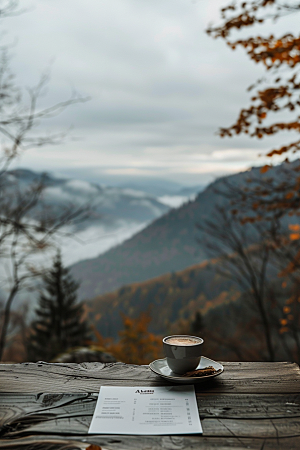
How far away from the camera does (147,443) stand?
0.84 m

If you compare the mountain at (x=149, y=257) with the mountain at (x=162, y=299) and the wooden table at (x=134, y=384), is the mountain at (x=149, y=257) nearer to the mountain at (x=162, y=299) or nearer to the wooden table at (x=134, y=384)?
the mountain at (x=162, y=299)

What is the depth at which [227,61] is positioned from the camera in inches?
207

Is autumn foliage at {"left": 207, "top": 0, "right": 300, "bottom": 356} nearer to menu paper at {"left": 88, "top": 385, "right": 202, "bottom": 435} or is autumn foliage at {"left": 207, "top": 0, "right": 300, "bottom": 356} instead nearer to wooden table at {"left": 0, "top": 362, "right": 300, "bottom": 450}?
wooden table at {"left": 0, "top": 362, "right": 300, "bottom": 450}

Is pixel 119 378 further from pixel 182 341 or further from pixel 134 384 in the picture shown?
pixel 182 341

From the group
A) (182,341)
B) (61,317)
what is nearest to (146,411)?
(182,341)

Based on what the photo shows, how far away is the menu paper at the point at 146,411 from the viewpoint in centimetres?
90

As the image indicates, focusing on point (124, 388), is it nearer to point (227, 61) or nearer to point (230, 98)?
point (227, 61)

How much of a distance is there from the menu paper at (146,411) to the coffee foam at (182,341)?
14 cm

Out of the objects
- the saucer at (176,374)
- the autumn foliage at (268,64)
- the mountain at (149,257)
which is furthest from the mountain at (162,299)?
the saucer at (176,374)

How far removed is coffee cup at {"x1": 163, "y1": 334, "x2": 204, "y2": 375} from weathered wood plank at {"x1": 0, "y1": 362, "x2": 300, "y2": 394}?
0.06 metres

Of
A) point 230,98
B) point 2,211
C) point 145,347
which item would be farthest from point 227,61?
point 145,347

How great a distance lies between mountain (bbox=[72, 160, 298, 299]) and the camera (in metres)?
75.1

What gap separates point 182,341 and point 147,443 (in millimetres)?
416

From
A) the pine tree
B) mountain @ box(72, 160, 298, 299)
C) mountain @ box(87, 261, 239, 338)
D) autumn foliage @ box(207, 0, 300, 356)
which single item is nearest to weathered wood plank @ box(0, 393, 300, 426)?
autumn foliage @ box(207, 0, 300, 356)
